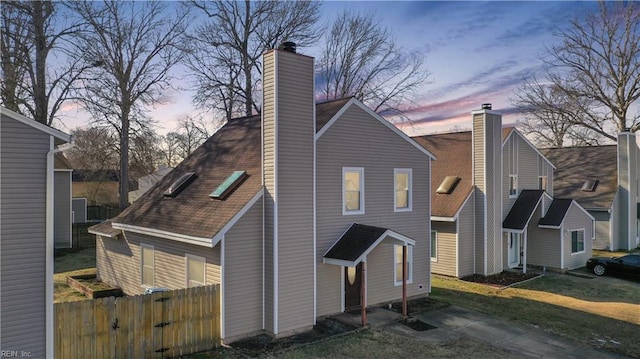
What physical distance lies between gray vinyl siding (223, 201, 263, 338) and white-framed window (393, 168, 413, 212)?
6008mm

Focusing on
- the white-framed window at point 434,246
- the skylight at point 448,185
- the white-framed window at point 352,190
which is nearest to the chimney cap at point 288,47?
the white-framed window at point 352,190

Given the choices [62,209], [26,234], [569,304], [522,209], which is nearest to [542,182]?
[522,209]

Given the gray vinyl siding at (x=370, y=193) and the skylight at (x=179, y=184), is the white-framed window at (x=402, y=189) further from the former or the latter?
the skylight at (x=179, y=184)

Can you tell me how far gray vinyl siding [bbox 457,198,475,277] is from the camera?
21.0 m

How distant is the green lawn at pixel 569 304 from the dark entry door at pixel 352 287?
4108mm

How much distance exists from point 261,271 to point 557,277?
17.0m

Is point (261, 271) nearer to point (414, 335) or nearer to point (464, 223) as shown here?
point (414, 335)

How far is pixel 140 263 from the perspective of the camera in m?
15.1

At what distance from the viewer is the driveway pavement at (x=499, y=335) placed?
11672mm

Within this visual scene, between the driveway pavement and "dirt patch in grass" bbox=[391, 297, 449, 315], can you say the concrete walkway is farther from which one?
"dirt patch in grass" bbox=[391, 297, 449, 315]

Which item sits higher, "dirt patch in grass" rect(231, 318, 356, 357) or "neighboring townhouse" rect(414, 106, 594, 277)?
"neighboring townhouse" rect(414, 106, 594, 277)

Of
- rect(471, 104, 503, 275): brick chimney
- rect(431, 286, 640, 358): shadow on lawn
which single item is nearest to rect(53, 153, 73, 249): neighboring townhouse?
rect(431, 286, 640, 358): shadow on lawn

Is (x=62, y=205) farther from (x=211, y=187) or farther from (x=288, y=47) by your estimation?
(x=288, y=47)

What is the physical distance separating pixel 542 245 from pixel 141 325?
21.4 meters
